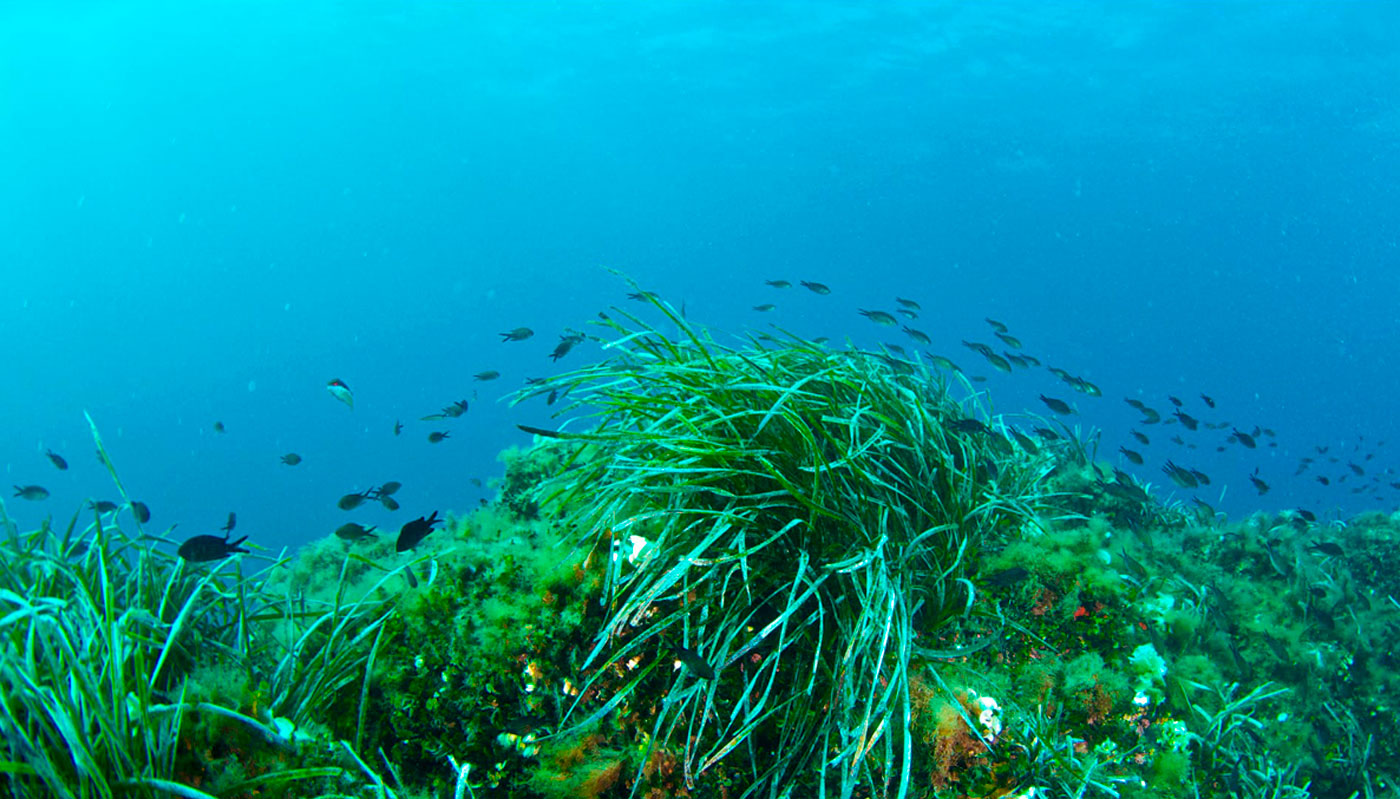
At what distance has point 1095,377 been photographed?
115250mm

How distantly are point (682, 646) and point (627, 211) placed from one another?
113833mm

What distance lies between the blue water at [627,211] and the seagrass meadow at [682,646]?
16.6 metres

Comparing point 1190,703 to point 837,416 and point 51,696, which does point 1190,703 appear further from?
point 51,696

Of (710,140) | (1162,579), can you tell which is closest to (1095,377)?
(710,140)

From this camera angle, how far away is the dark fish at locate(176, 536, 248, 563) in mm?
2518

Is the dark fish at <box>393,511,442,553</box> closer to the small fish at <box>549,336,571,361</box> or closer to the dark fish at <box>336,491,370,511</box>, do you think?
the dark fish at <box>336,491,370,511</box>

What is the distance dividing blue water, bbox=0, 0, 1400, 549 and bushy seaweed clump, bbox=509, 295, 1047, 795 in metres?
16.7

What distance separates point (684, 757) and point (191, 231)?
151550 mm

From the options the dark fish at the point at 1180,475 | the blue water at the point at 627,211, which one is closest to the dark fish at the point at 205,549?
the dark fish at the point at 1180,475

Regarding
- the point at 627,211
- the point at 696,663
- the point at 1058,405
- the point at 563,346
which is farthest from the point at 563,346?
the point at 627,211

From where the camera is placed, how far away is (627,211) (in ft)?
364

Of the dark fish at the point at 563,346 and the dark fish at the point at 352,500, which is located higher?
the dark fish at the point at 563,346

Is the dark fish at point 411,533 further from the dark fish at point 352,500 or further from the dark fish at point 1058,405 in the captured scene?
the dark fish at point 1058,405

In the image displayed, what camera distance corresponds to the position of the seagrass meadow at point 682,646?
5.64 feet
